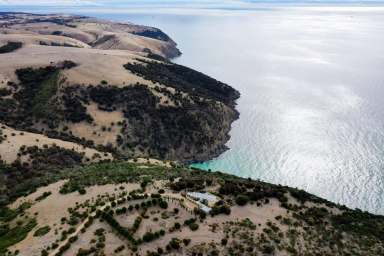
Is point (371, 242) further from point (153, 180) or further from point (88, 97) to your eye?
point (88, 97)

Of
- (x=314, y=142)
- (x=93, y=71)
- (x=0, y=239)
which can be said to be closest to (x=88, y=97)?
(x=93, y=71)

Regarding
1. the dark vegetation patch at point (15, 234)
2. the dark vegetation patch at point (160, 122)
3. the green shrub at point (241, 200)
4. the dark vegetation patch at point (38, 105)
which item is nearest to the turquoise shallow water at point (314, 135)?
the dark vegetation patch at point (160, 122)

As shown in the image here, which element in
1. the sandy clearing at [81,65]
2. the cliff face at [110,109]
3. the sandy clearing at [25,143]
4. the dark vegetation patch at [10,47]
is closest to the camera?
the sandy clearing at [25,143]

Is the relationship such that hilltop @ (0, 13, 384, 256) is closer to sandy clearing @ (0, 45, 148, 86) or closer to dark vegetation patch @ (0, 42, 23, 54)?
sandy clearing @ (0, 45, 148, 86)

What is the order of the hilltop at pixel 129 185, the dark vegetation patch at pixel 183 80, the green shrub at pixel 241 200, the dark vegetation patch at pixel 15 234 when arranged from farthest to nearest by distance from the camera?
1. the dark vegetation patch at pixel 183 80
2. the green shrub at pixel 241 200
3. the dark vegetation patch at pixel 15 234
4. the hilltop at pixel 129 185

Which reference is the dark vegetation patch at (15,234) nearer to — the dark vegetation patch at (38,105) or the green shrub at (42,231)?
the green shrub at (42,231)
